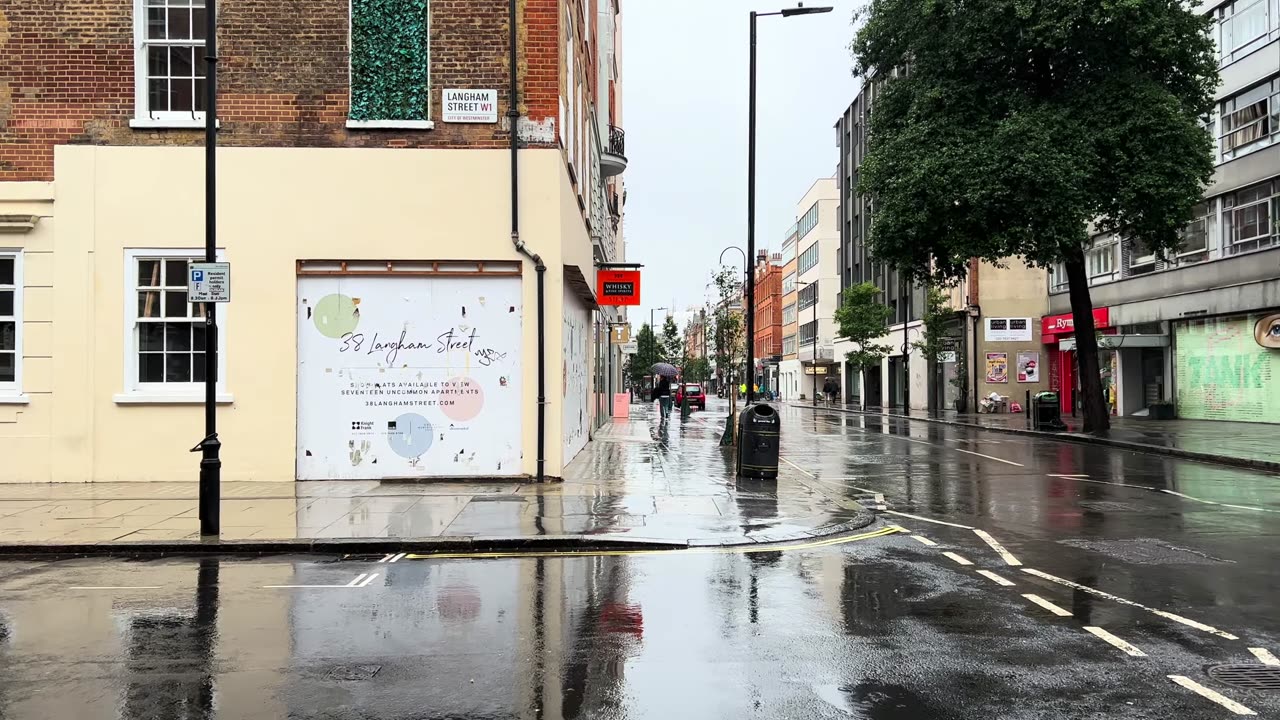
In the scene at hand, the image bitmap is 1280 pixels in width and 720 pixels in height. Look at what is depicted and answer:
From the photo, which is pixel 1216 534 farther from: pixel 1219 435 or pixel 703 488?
pixel 1219 435

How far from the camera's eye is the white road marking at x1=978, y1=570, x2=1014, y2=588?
794cm

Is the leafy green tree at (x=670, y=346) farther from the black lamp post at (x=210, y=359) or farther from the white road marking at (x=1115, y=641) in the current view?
the white road marking at (x=1115, y=641)

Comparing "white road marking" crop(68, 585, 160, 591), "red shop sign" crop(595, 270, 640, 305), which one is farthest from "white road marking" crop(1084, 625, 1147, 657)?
"red shop sign" crop(595, 270, 640, 305)

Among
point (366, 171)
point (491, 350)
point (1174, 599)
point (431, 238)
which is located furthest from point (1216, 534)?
point (366, 171)

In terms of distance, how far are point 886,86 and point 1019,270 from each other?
62.5 ft

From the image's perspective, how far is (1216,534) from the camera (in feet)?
34.6

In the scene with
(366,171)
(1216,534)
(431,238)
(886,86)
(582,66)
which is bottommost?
(1216,534)

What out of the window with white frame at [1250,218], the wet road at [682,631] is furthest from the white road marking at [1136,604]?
the window with white frame at [1250,218]

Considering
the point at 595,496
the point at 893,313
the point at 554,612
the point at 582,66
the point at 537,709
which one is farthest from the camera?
the point at 893,313

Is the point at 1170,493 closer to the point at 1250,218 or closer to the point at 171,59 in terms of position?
the point at 171,59

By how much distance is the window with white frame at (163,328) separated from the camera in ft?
47.5

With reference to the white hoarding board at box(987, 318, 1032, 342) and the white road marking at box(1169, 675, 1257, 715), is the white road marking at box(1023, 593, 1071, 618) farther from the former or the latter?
the white hoarding board at box(987, 318, 1032, 342)

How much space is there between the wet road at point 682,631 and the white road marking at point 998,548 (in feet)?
0.21

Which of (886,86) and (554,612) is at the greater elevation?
(886,86)
